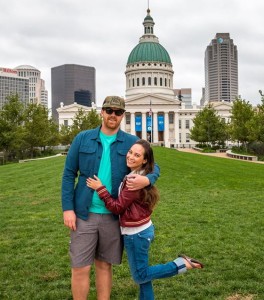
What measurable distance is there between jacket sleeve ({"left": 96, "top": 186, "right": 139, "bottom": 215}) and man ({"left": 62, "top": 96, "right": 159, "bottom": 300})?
0.56 feet

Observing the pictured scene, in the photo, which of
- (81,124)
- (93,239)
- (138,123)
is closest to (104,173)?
(93,239)

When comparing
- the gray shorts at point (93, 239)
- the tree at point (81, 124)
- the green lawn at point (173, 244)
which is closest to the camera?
the gray shorts at point (93, 239)

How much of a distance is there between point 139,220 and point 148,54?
109 metres

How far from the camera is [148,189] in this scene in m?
4.46

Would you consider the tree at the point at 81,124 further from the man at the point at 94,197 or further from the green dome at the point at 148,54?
the green dome at the point at 148,54

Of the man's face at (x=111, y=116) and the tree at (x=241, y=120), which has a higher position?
the tree at (x=241, y=120)

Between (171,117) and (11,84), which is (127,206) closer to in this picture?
(171,117)

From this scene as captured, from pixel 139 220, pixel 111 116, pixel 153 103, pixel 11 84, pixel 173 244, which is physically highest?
pixel 11 84

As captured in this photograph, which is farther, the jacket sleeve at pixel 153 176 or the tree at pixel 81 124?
the tree at pixel 81 124

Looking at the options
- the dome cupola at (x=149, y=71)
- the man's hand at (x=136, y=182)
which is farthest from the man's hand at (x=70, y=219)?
the dome cupola at (x=149, y=71)

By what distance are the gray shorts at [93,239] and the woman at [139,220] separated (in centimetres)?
15

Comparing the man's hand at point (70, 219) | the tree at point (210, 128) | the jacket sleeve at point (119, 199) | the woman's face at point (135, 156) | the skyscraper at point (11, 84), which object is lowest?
the man's hand at point (70, 219)

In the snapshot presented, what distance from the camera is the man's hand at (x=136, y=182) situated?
4324 mm

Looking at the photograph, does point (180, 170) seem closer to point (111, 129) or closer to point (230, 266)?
point (230, 266)
